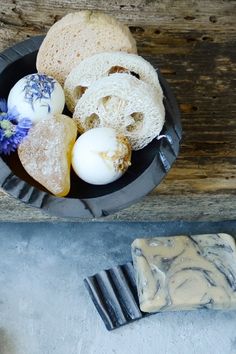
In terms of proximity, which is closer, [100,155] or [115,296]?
[100,155]

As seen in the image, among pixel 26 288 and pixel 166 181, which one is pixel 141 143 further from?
pixel 26 288

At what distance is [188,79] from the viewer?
1.01m

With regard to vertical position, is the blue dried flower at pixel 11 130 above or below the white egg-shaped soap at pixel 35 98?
below

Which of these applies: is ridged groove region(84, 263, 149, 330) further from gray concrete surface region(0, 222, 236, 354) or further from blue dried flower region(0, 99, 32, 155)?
blue dried flower region(0, 99, 32, 155)

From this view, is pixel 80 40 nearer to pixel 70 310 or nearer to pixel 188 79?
pixel 188 79

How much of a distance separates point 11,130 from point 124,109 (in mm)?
147

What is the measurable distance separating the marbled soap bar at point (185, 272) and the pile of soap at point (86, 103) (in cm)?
22

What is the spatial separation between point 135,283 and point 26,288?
18 cm

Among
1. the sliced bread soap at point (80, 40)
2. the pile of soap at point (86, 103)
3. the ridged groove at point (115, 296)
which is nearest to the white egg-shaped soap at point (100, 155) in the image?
the pile of soap at point (86, 103)

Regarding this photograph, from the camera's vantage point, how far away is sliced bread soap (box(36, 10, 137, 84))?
82cm

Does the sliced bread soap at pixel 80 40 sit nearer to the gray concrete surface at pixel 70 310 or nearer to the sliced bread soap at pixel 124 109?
the sliced bread soap at pixel 124 109

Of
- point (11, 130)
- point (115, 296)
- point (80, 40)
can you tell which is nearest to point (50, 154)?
point (11, 130)

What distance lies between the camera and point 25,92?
0.78 metres

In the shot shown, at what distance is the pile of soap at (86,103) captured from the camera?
0.75 meters
